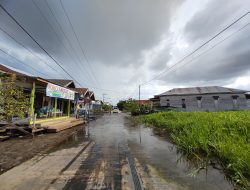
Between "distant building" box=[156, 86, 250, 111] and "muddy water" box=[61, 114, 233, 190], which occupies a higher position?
"distant building" box=[156, 86, 250, 111]

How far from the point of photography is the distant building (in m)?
35.6

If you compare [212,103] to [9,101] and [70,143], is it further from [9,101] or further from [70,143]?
[9,101]

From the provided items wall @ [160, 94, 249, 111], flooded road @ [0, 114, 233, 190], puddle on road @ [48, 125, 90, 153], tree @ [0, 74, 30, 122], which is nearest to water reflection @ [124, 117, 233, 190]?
flooded road @ [0, 114, 233, 190]

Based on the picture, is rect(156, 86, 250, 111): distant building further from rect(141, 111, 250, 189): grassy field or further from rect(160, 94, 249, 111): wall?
rect(141, 111, 250, 189): grassy field

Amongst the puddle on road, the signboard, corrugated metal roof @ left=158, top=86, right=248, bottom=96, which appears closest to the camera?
the puddle on road

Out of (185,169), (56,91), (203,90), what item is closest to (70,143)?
(185,169)

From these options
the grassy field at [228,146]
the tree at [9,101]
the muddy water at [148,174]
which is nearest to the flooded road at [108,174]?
the muddy water at [148,174]

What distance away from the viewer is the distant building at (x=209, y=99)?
35562mm

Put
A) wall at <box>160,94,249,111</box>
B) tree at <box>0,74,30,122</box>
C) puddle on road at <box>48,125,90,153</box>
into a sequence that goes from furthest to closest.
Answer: wall at <box>160,94,249,111</box> → puddle on road at <box>48,125,90,153</box> → tree at <box>0,74,30,122</box>

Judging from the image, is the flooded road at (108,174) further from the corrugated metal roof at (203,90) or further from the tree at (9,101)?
the corrugated metal roof at (203,90)

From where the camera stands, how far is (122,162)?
584 cm

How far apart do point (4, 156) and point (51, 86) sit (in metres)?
7.46

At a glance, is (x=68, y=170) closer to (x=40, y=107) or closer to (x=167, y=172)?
(x=167, y=172)

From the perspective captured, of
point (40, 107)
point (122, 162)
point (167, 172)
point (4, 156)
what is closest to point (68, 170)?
point (122, 162)
